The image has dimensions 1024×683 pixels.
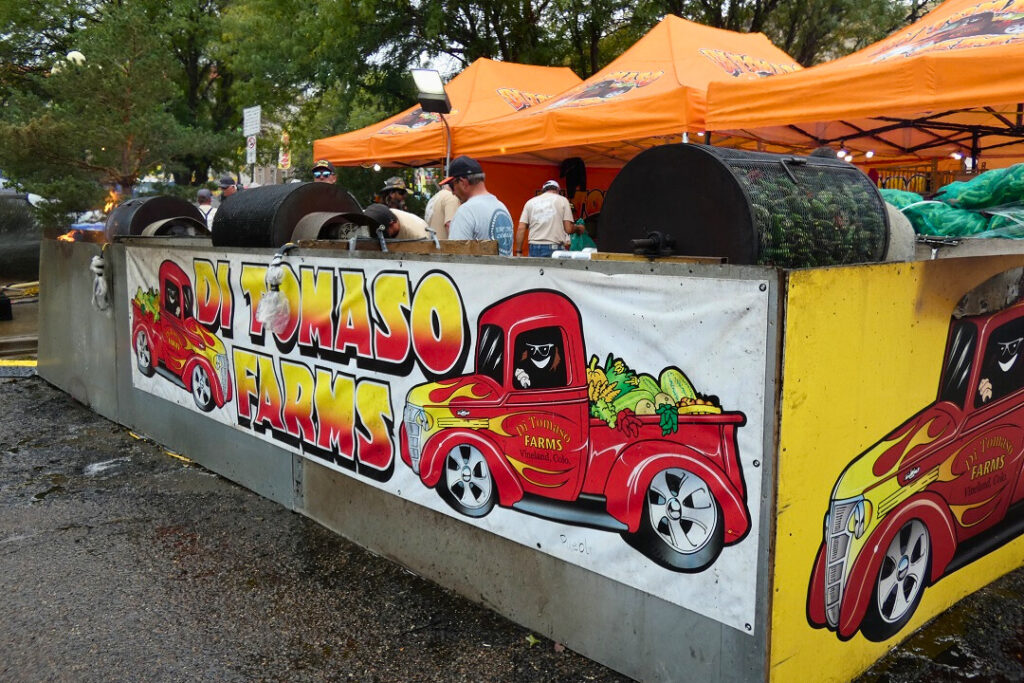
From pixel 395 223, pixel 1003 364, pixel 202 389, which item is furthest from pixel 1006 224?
pixel 202 389

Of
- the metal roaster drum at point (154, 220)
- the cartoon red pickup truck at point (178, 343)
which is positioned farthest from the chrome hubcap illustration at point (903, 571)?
the metal roaster drum at point (154, 220)

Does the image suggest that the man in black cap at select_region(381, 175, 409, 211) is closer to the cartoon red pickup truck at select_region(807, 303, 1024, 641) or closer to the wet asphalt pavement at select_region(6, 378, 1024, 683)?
the wet asphalt pavement at select_region(6, 378, 1024, 683)

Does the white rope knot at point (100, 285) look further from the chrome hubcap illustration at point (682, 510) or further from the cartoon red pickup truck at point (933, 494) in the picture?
the cartoon red pickup truck at point (933, 494)

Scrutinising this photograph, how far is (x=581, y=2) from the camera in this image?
17.3m

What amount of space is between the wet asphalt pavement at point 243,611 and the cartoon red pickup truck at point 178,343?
74cm

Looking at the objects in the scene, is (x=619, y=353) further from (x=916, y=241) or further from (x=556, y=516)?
(x=916, y=241)

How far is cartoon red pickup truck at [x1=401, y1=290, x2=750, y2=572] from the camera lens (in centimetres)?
282

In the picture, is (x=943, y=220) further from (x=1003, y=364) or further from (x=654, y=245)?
(x=654, y=245)

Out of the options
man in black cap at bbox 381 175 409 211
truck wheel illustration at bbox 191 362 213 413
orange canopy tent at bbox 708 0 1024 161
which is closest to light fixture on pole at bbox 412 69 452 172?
man in black cap at bbox 381 175 409 211

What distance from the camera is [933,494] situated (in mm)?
3406

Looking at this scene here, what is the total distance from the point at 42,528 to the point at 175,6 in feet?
79.4

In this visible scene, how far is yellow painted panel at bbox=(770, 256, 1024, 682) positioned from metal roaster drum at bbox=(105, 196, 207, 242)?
6053mm

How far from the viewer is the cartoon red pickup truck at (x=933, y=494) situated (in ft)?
9.77

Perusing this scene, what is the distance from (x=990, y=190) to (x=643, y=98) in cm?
442
